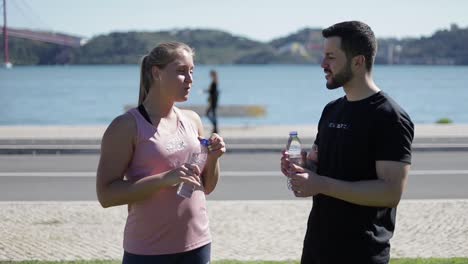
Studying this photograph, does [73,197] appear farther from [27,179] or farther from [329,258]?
[329,258]

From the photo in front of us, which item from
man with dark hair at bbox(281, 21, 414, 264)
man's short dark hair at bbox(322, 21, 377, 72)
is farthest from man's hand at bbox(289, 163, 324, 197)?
man's short dark hair at bbox(322, 21, 377, 72)

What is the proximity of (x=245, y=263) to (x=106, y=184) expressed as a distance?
363 centimetres

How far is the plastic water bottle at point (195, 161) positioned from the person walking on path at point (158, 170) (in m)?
0.02

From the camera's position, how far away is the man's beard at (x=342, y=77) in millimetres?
3865

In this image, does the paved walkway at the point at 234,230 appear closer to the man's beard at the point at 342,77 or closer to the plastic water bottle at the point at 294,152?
the plastic water bottle at the point at 294,152

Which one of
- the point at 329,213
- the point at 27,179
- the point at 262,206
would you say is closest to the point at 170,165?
the point at 329,213

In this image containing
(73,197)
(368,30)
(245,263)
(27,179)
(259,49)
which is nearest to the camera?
(368,30)

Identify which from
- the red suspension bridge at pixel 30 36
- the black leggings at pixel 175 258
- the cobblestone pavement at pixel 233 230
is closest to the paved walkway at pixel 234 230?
the cobblestone pavement at pixel 233 230

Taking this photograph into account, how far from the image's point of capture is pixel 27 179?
14.6 meters

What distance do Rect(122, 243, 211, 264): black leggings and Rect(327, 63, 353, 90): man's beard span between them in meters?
1.10

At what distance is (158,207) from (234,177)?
1056 centimetres

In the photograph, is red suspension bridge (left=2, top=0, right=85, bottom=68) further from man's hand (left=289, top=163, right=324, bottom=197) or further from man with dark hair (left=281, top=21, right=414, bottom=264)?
man's hand (left=289, top=163, right=324, bottom=197)

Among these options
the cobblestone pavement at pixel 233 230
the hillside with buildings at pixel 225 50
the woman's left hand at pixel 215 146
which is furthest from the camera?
the hillside with buildings at pixel 225 50

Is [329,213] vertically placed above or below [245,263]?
above
